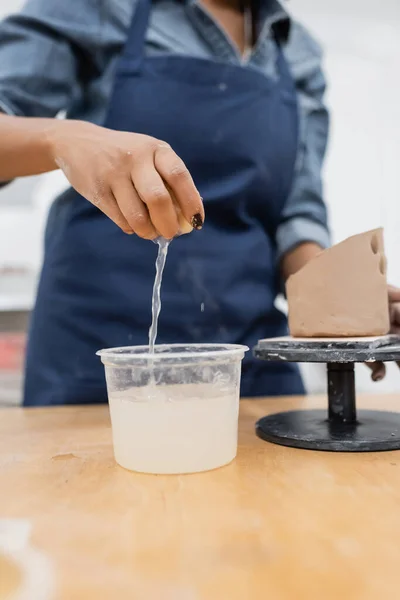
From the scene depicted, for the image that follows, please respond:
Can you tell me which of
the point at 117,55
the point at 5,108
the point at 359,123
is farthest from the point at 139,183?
the point at 359,123

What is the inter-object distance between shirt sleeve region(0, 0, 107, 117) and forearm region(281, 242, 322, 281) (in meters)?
0.60

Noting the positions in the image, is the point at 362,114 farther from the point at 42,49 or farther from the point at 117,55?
the point at 42,49

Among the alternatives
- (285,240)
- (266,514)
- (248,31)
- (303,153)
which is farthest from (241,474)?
(248,31)

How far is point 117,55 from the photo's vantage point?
3.98ft

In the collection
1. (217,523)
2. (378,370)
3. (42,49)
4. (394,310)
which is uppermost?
(42,49)

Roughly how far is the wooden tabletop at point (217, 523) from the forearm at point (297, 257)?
602mm

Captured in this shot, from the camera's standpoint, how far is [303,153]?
4.89ft

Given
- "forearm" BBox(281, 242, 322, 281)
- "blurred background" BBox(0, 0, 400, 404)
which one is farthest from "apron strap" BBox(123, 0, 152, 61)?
"blurred background" BBox(0, 0, 400, 404)

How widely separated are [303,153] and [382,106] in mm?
1850

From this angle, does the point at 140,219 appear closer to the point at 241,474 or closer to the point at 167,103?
the point at 241,474

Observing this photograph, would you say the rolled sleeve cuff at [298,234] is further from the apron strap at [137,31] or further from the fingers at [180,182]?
the fingers at [180,182]

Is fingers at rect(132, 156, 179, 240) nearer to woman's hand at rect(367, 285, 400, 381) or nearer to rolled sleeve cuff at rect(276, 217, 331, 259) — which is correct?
woman's hand at rect(367, 285, 400, 381)

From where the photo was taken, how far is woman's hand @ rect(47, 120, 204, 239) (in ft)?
2.31

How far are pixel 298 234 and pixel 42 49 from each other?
26.0 inches
